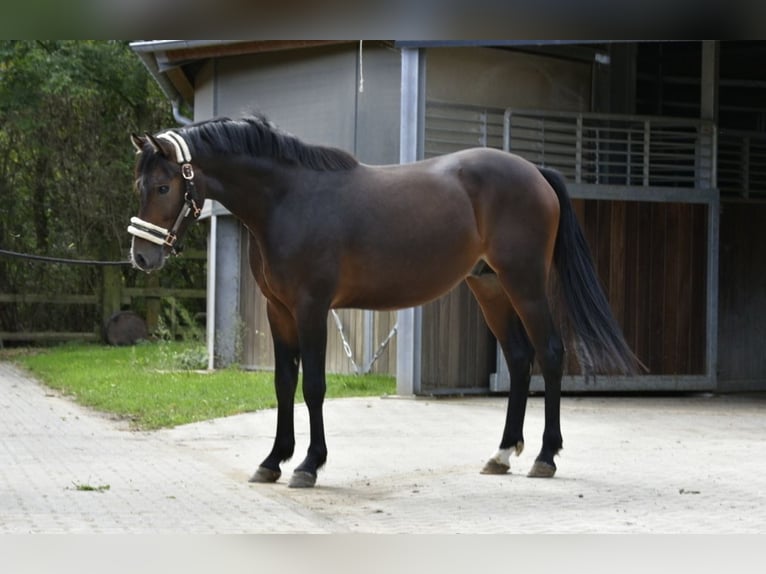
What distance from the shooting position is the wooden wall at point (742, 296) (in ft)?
46.6

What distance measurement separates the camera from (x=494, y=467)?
738 centimetres

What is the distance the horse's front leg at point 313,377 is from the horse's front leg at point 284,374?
19 centimetres

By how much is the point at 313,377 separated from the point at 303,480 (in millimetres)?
569

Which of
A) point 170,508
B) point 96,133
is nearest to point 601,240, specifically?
point 170,508

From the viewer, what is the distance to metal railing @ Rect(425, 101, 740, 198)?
40.9ft

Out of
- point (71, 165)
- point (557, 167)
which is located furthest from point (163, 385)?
point (71, 165)

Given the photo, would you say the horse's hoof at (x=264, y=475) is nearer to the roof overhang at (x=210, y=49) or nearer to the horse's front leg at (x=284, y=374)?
the horse's front leg at (x=284, y=374)

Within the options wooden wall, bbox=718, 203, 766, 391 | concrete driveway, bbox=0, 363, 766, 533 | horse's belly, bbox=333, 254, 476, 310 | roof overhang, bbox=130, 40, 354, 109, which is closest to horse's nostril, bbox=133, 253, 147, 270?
horse's belly, bbox=333, 254, 476, 310

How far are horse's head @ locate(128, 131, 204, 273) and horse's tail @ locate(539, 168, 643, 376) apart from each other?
7.62ft

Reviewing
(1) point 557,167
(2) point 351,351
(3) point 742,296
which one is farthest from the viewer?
(3) point 742,296

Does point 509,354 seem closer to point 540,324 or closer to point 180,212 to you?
point 540,324

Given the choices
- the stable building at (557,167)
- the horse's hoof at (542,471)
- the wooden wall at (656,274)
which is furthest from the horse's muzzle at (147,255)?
the wooden wall at (656,274)

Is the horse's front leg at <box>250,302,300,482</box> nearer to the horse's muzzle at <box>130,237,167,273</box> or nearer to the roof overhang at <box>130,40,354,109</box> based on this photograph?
the horse's muzzle at <box>130,237,167,273</box>

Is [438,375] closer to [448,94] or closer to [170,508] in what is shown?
[448,94]
